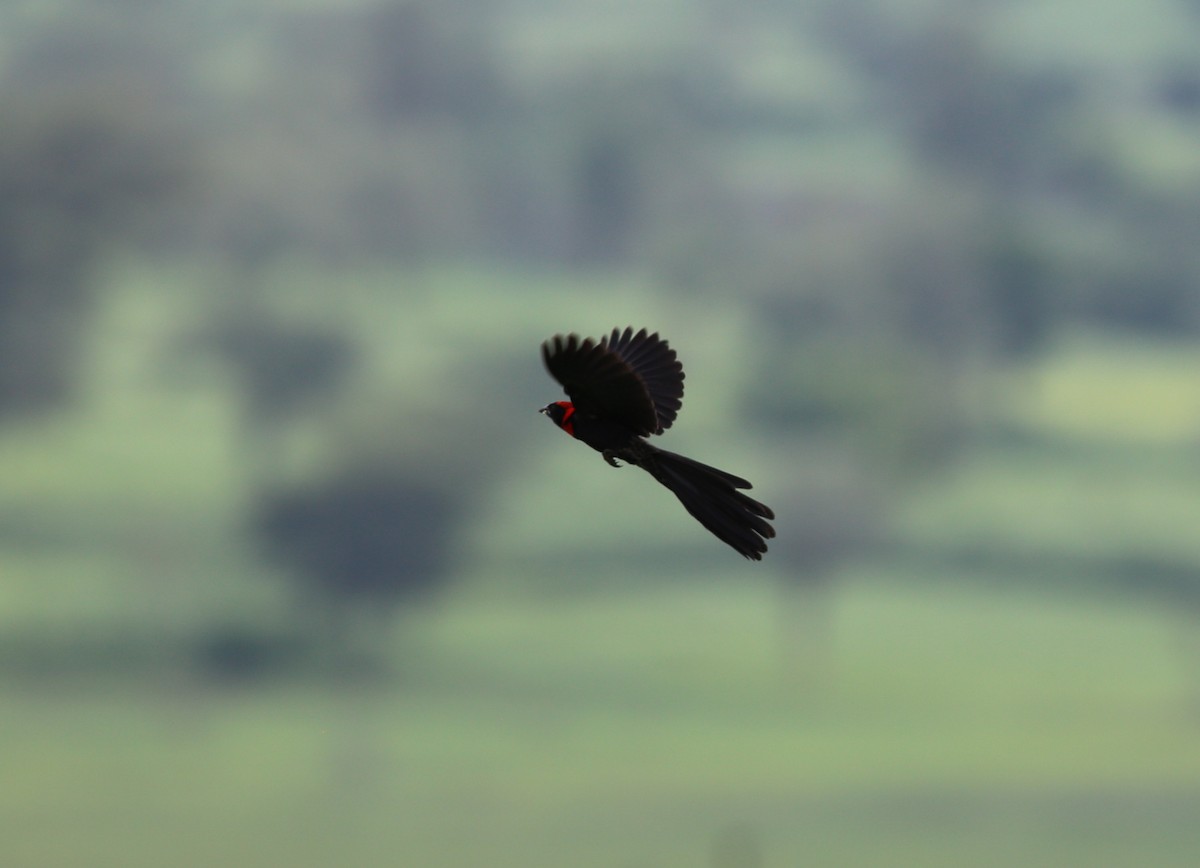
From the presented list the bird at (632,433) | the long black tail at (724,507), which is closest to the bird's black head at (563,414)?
the bird at (632,433)

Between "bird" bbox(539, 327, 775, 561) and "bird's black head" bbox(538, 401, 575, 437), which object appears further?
"bird's black head" bbox(538, 401, 575, 437)

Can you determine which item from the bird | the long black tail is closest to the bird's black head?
the bird

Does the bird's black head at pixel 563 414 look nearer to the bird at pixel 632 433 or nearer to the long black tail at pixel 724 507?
the bird at pixel 632 433

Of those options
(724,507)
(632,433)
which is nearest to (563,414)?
(632,433)

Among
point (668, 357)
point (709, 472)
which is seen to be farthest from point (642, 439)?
point (668, 357)

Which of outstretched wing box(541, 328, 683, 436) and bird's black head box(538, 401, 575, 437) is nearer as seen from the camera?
outstretched wing box(541, 328, 683, 436)

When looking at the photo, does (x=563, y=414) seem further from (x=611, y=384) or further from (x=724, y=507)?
(x=724, y=507)

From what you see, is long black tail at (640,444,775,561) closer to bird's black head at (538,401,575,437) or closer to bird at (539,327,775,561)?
bird at (539,327,775,561)

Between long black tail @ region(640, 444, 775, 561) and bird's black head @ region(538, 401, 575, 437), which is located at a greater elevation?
bird's black head @ region(538, 401, 575, 437)
